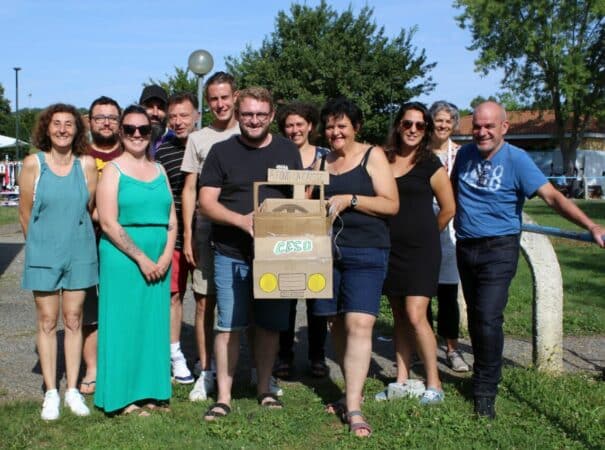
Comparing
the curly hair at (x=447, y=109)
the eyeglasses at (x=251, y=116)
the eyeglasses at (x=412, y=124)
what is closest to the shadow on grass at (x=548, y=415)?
the eyeglasses at (x=412, y=124)

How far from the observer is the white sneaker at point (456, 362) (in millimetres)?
5842

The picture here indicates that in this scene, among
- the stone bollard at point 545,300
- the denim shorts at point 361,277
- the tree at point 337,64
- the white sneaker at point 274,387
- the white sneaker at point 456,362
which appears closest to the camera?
the denim shorts at point 361,277

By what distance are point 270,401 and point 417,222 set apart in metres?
1.50

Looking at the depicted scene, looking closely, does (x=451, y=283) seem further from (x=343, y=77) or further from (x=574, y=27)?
(x=574, y=27)

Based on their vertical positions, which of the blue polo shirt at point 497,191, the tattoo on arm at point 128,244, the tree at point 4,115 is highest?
the tree at point 4,115

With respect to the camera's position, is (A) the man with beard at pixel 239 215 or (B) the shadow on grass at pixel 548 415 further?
(A) the man with beard at pixel 239 215

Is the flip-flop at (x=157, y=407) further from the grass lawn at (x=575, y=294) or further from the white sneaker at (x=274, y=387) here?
the grass lawn at (x=575, y=294)

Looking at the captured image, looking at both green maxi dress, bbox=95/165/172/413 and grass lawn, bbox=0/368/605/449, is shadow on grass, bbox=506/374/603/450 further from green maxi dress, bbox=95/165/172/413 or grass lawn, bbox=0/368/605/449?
green maxi dress, bbox=95/165/172/413

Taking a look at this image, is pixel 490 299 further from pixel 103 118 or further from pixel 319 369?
pixel 103 118

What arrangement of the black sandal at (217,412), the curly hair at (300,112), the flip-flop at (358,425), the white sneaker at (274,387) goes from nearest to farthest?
the flip-flop at (358,425)
the black sandal at (217,412)
the white sneaker at (274,387)
the curly hair at (300,112)

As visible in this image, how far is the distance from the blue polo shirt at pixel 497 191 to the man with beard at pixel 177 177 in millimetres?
1984

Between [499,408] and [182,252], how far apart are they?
7.98 feet

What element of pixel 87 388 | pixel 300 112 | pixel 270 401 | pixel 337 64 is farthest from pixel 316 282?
pixel 337 64

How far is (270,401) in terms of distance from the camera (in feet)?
16.0
